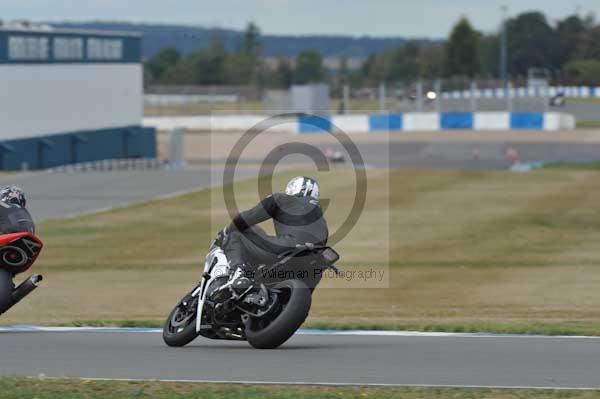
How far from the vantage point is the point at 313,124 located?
221 ft

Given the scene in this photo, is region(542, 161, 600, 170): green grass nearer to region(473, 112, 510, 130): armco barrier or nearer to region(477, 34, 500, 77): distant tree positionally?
region(477, 34, 500, 77): distant tree

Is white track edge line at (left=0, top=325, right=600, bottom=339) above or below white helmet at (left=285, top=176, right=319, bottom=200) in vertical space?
below

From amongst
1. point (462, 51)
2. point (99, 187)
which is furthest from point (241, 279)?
point (462, 51)

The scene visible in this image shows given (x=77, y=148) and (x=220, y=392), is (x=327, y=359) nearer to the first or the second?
(x=220, y=392)

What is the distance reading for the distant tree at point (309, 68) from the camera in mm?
109688

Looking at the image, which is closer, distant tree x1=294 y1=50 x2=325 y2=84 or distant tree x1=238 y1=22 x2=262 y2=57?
distant tree x1=294 y1=50 x2=325 y2=84

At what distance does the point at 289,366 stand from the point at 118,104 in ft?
174

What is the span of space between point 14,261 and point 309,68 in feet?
333

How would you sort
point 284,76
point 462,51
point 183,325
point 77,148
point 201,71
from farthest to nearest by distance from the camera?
1. point 201,71
2. point 284,76
3. point 77,148
4. point 462,51
5. point 183,325

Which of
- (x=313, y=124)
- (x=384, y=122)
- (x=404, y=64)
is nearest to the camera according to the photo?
(x=384, y=122)

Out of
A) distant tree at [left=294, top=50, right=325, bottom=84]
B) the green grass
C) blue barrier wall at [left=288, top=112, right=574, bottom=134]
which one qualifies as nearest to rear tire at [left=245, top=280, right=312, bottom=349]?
the green grass

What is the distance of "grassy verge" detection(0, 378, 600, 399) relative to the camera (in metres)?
8.51

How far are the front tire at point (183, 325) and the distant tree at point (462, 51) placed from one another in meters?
41.9

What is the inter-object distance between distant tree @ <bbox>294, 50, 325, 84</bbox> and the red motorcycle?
97.0 meters
